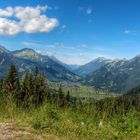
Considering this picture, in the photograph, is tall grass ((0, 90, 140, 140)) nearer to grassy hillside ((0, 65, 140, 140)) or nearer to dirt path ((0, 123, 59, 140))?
grassy hillside ((0, 65, 140, 140))

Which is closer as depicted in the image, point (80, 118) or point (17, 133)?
point (17, 133)

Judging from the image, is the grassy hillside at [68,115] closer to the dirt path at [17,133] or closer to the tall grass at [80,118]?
the tall grass at [80,118]

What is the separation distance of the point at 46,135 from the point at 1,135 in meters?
1.29

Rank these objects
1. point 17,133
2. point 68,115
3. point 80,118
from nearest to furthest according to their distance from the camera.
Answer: point 17,133 < point 80,118 < point 68,115

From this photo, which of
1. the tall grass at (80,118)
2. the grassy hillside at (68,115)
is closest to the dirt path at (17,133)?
the grassy hillside at (68,115)

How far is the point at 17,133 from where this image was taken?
30.3 feet

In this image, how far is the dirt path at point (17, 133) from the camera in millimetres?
→ 8783

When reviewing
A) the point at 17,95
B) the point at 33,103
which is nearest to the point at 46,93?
the point at 33,103

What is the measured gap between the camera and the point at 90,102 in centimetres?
1219

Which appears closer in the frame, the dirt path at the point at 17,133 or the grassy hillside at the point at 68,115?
the dirt path at the point at 17,133

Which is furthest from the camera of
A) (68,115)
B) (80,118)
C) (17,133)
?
(68,115)

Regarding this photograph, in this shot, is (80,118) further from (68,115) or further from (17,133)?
(17,133)

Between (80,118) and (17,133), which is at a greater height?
(80,118)

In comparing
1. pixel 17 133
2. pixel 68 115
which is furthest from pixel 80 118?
pixel 17 133
